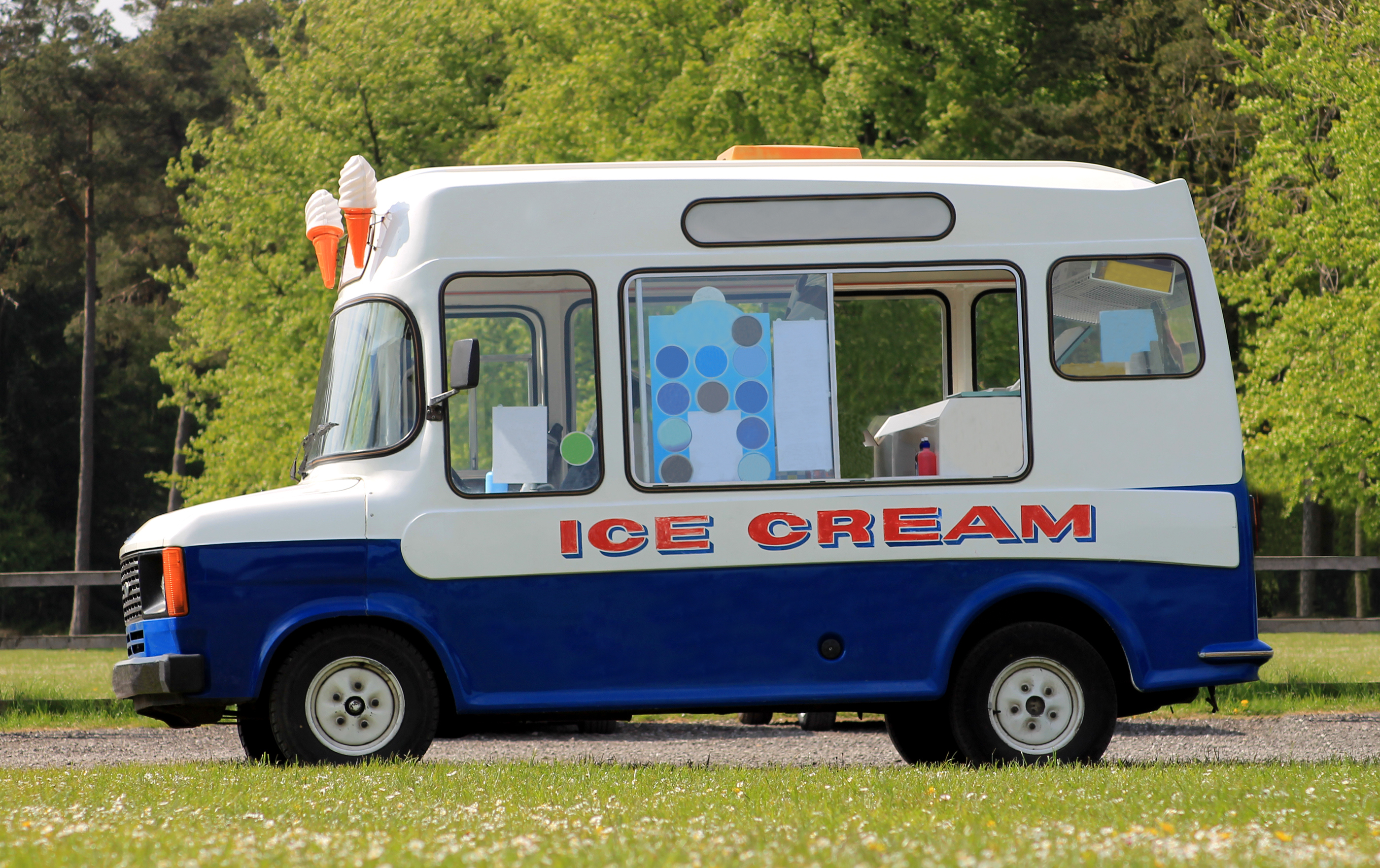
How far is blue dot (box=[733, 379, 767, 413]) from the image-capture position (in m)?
7.82

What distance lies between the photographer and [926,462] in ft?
26.4

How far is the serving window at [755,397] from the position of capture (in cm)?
779

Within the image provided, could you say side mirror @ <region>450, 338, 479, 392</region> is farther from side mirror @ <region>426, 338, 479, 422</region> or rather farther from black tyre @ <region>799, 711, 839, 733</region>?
black tyre @ <region>799, 711, 839, 733</region>

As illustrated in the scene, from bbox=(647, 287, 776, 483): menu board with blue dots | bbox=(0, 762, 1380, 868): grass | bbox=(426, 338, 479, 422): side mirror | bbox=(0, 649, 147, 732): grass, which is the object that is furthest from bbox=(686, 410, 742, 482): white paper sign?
bbox=(0, 649, 147, 732): grass

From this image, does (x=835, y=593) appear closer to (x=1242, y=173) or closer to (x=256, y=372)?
(x=256, y=372)

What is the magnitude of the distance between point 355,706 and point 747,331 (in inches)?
106

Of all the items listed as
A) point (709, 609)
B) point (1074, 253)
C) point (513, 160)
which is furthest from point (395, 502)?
point (513, 160)

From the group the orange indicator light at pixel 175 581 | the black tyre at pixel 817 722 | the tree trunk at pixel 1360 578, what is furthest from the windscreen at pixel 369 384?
the tree trunk at pixel 1360 578

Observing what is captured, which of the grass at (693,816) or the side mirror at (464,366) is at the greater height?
the side mirror at (464,366)

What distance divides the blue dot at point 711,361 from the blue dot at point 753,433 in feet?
0.93

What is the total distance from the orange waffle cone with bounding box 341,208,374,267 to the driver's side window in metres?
0.68

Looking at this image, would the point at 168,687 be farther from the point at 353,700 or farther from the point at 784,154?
the point at 784,154

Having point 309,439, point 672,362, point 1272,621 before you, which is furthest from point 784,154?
point 1272,621

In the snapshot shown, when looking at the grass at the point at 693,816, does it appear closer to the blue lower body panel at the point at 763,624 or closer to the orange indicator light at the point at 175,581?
the blue lower body panel at the point at 763,624
